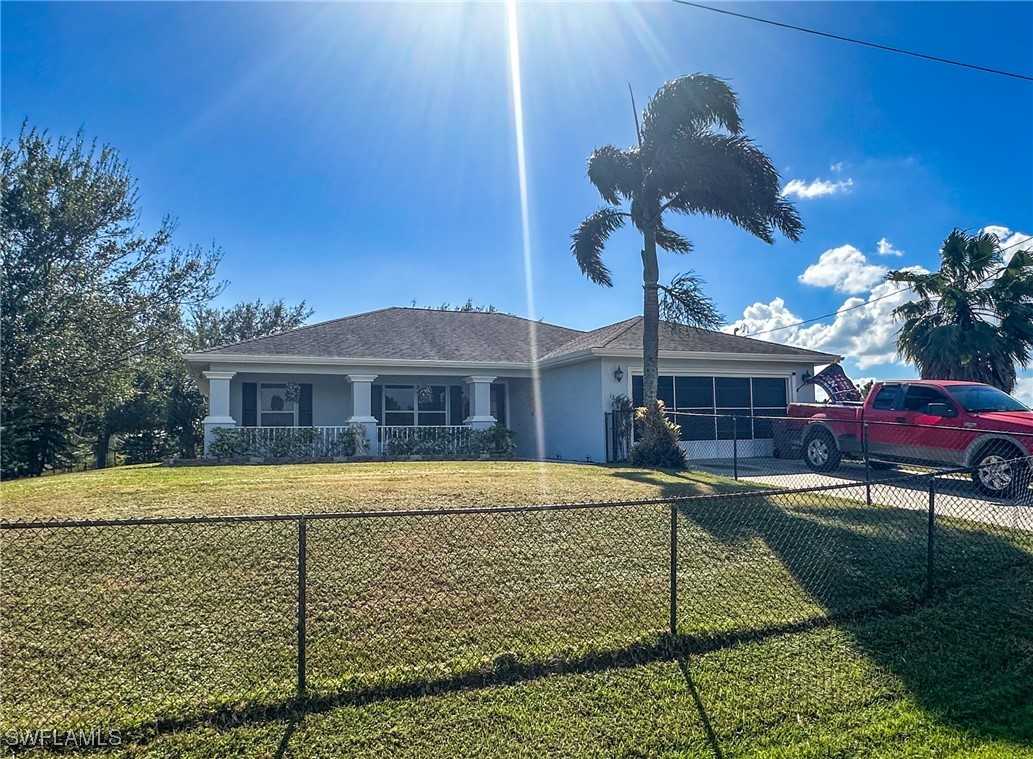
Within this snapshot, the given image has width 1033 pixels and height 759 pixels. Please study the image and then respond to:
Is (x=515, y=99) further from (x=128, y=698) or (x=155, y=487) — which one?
(x=128, y=698)

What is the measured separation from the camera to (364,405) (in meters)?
15.6

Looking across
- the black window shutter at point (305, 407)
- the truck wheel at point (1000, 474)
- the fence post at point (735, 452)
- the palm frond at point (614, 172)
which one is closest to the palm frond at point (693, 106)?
the palm frond at point (614, 172)

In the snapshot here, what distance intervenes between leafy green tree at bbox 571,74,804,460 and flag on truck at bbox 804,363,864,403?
15.4 feet

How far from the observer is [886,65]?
1052cm

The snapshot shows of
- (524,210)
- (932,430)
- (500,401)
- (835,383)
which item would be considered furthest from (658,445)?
(500,401)

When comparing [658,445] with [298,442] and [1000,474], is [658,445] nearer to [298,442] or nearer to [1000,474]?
[1000,474]

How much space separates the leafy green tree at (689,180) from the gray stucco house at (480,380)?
46.4 inches

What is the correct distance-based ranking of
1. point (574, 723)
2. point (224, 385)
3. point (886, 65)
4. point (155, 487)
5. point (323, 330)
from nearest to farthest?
point (574, 723)
point (155, 487)
point (886, 65)
point (224, 385)
point (323, 330)

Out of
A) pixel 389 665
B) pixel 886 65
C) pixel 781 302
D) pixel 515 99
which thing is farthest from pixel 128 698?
pixel 781 302

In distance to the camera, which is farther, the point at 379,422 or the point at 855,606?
the point at 379,422

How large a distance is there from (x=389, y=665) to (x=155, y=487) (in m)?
6.62

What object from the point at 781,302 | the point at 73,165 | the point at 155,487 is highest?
the point at 73,165

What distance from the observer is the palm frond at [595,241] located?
1429 cm

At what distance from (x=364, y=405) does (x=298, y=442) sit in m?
1.90
